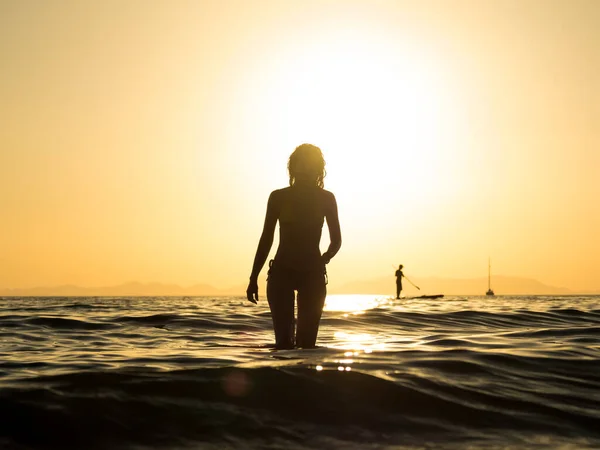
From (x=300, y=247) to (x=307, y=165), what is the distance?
1.02 metres

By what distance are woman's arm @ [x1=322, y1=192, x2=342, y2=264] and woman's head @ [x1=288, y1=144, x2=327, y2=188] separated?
0.28 metres

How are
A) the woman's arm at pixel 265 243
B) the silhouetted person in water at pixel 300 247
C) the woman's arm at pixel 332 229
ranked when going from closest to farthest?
the silhouetted person in water at pixel 300 247 → the woman's arm at pixel 265 243 → the woman's arm at pixel 332 229

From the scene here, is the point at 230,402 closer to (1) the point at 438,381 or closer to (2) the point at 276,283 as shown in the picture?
(1) the point at 438,381

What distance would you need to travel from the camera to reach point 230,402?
173 inches

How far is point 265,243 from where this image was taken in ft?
24.1

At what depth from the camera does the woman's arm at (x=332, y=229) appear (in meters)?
7.30

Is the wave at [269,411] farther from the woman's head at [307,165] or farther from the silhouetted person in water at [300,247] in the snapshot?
the woman's head at [307,165]

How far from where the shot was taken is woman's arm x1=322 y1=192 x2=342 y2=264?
7305 millimetres

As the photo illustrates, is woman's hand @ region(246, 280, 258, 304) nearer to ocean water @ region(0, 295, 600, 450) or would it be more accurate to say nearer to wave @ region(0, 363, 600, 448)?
ocean water @ region(0, 295, 600, 450)

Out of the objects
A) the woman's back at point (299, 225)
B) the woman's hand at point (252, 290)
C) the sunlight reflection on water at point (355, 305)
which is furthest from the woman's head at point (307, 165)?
the sunlight reflection on water at point (355, 305)

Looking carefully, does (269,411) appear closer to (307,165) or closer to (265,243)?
(265,243)

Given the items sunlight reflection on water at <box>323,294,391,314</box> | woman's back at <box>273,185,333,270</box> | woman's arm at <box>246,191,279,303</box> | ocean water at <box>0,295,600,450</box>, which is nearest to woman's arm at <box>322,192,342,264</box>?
woman's back at <box>273,185,333,270</box>

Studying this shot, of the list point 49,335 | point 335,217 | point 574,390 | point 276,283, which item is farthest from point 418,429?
point 49,335

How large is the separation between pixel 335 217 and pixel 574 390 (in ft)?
10.9
